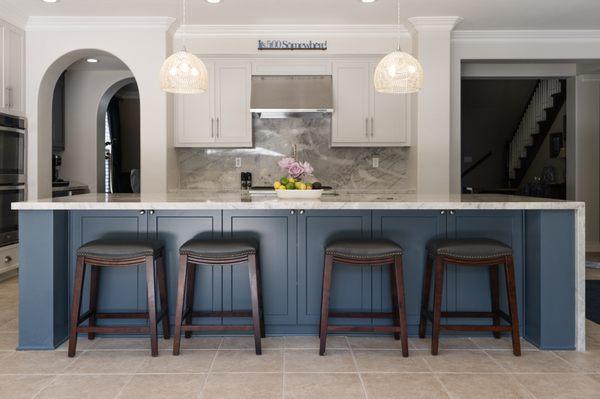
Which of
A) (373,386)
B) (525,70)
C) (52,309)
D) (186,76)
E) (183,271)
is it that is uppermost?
(525,70)

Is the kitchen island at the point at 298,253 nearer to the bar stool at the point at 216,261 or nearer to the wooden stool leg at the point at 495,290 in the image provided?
the wooden stool leg at the point at 495,290

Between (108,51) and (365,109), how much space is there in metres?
2.69

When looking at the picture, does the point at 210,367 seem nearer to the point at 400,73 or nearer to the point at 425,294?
the point at 425,294

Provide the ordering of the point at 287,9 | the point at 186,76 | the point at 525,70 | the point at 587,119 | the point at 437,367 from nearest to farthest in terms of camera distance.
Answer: the point at 437,367, the point at 186,76, the point at 287,9, the point at 525,70, the point at 587,119

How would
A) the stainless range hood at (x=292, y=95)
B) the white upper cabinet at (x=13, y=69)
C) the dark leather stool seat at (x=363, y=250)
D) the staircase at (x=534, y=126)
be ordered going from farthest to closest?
the staircase at (x=534, y=126) → the stainless range hood at (x=292, y=95) → the white upper cabinet at (x=13, y=69) → the dark leather stool seat at (x=363, y=250)

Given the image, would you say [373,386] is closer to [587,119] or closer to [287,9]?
[287,9]

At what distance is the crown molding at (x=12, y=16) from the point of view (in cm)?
468

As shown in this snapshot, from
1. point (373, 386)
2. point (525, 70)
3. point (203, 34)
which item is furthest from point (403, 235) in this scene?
point (525, 70)

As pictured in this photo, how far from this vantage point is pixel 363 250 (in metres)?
2.72

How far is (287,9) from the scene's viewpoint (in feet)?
15.7

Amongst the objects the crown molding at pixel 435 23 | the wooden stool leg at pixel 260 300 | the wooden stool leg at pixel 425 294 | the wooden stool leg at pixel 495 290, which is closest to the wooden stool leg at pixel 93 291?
the wooden stool leg at pixel 260 300

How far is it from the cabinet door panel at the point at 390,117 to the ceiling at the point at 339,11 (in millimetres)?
780

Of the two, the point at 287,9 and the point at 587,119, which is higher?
the point at 287,9

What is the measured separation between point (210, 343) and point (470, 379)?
4.77 ft
